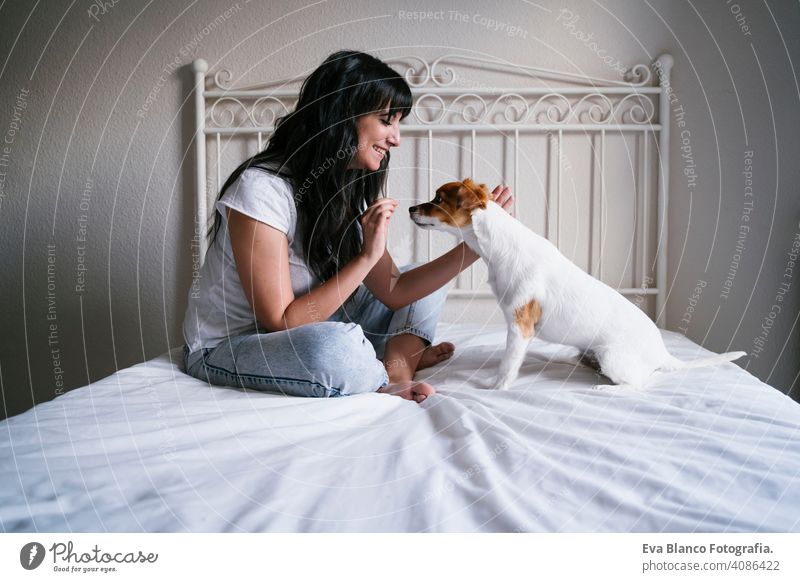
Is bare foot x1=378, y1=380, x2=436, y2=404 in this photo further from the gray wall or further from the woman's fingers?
the gray wall

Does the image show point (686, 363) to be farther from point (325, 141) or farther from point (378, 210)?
point (325, 141)

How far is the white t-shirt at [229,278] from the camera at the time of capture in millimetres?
1342

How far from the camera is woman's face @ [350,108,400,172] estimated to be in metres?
1.46

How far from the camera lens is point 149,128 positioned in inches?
94.9

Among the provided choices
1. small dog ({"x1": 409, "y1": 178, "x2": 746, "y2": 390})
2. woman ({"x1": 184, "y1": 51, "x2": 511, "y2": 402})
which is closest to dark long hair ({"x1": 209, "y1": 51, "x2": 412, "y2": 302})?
woman ({"x1": 184, "y1": 51, "x2": 511, "y2": 402})

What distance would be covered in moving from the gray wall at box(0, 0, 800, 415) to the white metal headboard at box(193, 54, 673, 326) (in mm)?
58

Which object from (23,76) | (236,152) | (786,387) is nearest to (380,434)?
(786,387)

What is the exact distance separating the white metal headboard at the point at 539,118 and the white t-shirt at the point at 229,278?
96 centimetres

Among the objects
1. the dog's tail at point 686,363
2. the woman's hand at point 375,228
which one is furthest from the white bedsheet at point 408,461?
the woman's hand at point 375,228

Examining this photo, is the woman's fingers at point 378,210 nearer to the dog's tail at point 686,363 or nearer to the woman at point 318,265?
the woman at point 318,265

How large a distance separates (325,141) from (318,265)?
0.29 meters

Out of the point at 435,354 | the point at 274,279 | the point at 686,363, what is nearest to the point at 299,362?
the point at 274,279
